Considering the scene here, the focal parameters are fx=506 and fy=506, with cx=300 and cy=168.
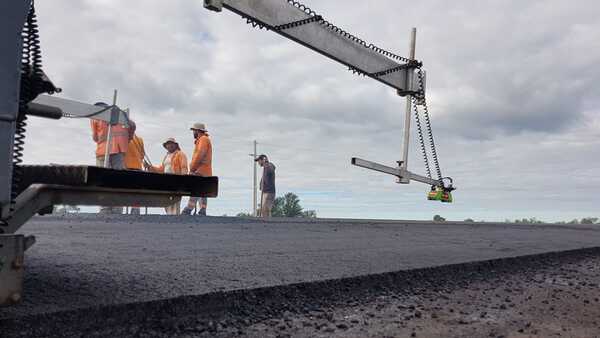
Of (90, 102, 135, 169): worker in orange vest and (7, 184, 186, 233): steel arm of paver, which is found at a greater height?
(90, 102, 135, 169): worker in orange vest

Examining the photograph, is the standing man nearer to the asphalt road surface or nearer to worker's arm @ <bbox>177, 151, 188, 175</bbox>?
worker's arm @ <bbox>177, 151, 188, 175</bbox>

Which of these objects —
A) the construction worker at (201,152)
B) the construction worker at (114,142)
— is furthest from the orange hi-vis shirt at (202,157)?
the construction worker at (114,142)

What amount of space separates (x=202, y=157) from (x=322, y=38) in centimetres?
619

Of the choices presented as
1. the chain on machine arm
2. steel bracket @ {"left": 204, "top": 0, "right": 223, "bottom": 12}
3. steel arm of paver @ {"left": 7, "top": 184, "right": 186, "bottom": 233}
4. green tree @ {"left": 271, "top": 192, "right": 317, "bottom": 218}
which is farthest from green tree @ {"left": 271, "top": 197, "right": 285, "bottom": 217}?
steel arm of paver @ {"left": 7, "top": 184, "right": 186, "bottom": 233}

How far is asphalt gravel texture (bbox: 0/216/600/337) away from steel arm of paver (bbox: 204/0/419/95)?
2191 mm

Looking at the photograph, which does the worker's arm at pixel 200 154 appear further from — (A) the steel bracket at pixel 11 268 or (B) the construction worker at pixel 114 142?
(A) the steel bracket at pixel 11 268

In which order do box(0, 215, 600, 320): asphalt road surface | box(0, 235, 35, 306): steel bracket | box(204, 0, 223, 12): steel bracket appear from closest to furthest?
box(0, 235, 35, 306): steel bracket → box(0, 215, 600, 320): asphalt road surface → box(204, 0, 223, 12): steel bracket

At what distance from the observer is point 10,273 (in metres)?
1.94

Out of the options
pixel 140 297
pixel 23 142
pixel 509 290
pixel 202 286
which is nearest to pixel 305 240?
pixel 509 290

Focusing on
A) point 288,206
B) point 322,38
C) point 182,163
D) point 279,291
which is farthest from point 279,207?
point 279,291

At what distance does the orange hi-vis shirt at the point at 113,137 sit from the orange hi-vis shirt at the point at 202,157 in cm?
151

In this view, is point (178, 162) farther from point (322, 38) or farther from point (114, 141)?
point (322, 38)

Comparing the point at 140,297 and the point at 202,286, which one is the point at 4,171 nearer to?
the point at 140,297

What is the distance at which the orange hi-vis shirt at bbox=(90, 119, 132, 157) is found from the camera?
33.1 ft
